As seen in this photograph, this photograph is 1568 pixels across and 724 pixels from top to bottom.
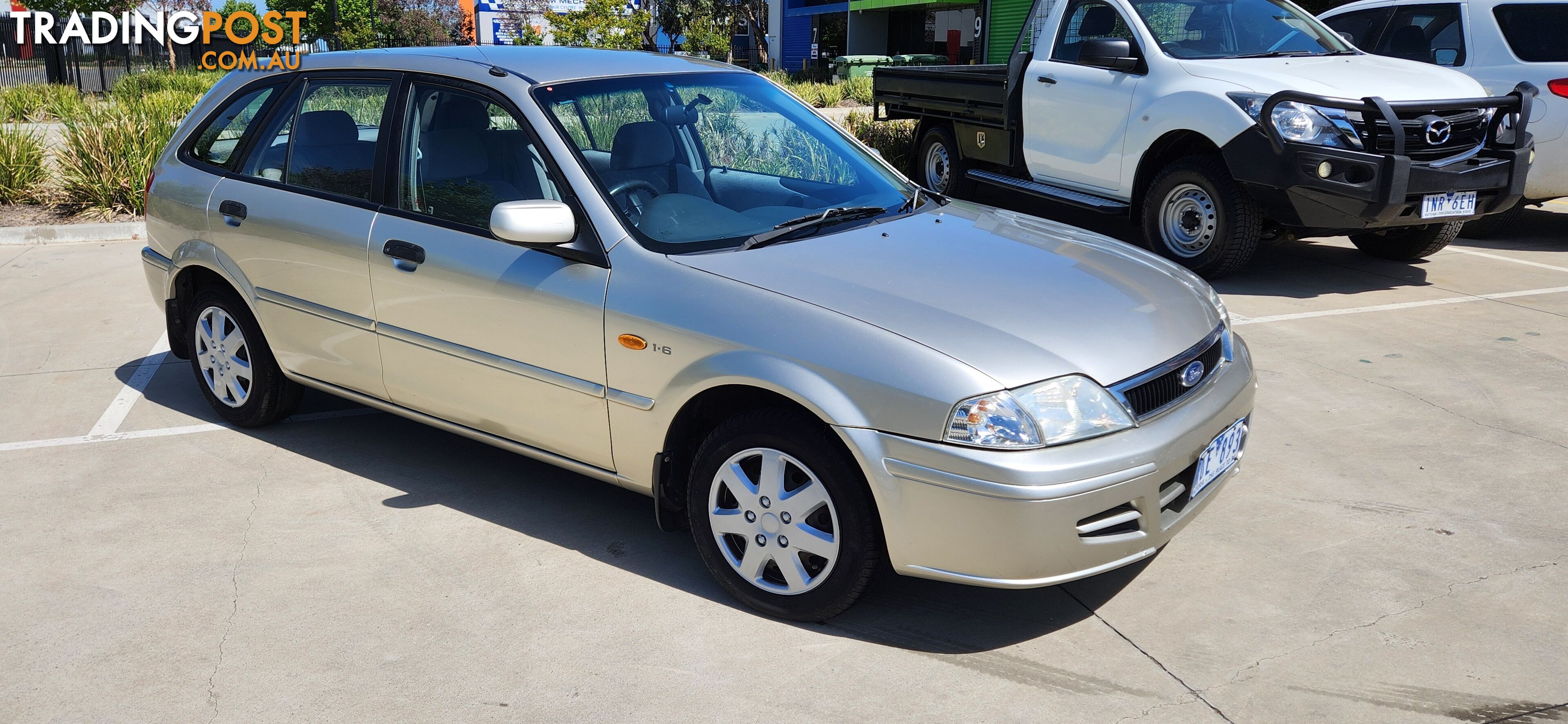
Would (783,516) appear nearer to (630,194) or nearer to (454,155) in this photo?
(630,194)

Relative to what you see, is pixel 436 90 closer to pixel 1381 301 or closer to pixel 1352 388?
pixel 1352 388

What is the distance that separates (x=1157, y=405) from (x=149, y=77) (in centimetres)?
2701

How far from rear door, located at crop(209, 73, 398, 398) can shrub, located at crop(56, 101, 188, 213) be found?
695 cm

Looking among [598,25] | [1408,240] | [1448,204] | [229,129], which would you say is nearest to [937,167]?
[1408,240]

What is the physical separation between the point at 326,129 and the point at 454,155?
790 millimetres

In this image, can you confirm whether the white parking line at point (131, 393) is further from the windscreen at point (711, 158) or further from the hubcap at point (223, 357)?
the windscreen at point (711, 158)

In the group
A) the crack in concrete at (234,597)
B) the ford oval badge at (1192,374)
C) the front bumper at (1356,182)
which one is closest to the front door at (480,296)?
the crack in concrete at (234,597)

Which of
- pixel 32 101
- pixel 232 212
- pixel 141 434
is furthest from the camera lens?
pixel 32 101

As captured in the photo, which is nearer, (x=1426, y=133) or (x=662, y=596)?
(x=662, y=596)

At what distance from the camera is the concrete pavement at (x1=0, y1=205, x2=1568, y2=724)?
123 inches

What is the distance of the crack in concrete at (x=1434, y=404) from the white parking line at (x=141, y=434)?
4.80 metres

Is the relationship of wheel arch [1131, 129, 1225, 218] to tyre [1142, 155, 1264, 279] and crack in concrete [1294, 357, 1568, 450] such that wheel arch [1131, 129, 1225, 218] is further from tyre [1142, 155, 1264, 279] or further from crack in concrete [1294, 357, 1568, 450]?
crack in concrete [1294, 357, 1568, 450]

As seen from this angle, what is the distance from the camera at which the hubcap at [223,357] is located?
199 inches

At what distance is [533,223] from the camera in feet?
11.7
